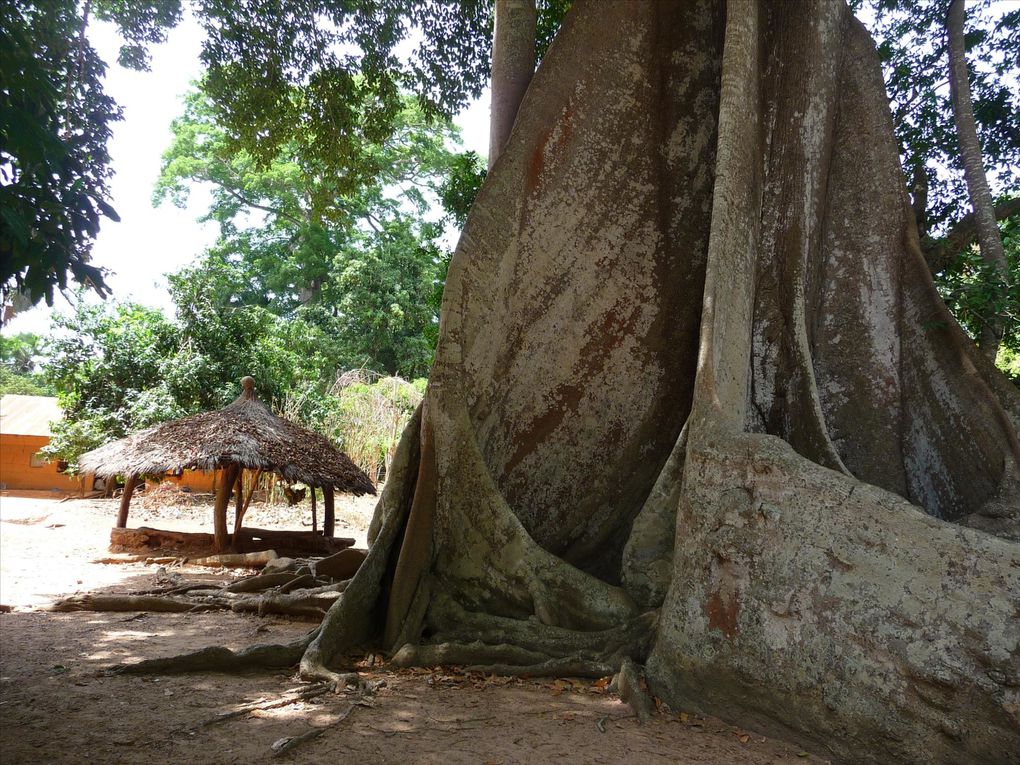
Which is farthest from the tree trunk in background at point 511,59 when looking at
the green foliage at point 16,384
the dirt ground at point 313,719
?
the green foliage at point 16,384

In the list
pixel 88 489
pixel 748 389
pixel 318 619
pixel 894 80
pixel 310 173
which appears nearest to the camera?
pixel 748 389

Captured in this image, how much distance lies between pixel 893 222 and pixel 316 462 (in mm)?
7590

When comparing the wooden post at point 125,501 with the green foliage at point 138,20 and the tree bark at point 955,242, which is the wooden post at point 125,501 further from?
the tree bark at point 955,242

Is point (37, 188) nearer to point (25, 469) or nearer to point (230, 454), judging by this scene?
point (230, 454)

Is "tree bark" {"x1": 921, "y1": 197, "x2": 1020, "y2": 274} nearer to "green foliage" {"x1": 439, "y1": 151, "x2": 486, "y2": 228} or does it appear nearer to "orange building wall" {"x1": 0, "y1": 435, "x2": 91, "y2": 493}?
"green foliage" {"x1": 439, "y1": 151, "x2": 486, "y2": 228}

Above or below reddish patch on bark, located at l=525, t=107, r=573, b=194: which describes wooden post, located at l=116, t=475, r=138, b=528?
below

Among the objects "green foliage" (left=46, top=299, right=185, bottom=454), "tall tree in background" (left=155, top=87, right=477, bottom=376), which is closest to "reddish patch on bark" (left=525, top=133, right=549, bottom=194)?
"green foliage" (left=46, top=299, right=185, bottom=454)

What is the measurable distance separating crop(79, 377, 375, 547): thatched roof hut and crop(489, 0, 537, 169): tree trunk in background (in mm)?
5425

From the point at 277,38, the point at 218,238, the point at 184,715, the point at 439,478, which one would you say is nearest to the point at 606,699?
the point at 439,478

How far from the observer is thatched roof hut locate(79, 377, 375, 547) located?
935 cm

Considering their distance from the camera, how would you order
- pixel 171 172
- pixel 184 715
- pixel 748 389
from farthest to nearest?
1. pixel 171 172
2. pixel 748 389
3. pixel 184 715

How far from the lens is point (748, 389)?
4.23 metres

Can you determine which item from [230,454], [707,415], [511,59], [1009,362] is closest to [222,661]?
[707,415]

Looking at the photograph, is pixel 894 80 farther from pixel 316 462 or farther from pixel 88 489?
pixel 88 489
